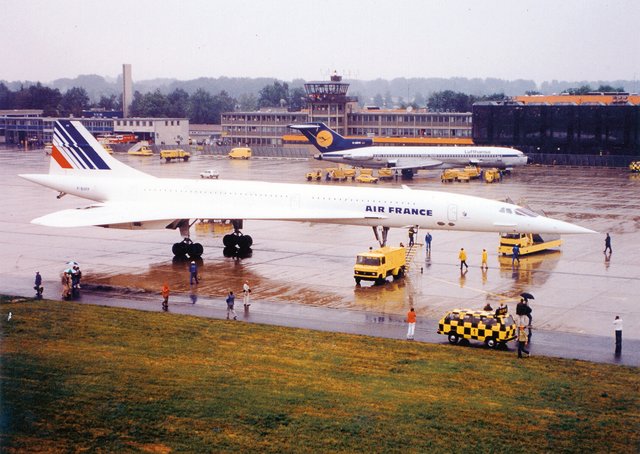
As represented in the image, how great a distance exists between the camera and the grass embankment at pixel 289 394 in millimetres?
15500

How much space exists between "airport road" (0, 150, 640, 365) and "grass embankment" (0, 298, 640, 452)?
4438 millimetres

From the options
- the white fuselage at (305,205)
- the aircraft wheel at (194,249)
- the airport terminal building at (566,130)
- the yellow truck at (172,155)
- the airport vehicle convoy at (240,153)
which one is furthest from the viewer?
the airport vehicle convoy at (240,153)

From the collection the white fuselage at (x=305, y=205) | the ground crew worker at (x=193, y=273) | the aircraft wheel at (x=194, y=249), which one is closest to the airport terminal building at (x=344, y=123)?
the white fuselage at (x=305, y=205)

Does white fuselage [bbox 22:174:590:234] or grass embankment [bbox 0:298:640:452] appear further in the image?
white fuselage [bbox 22:174:590:234]

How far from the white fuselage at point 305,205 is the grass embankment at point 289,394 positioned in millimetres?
13133

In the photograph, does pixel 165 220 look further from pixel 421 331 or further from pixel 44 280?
pixel 421 331

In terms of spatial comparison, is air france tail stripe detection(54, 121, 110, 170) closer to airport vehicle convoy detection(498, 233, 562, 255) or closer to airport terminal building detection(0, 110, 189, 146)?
airport vehicle convoy detection(498, 233, 562, 255)

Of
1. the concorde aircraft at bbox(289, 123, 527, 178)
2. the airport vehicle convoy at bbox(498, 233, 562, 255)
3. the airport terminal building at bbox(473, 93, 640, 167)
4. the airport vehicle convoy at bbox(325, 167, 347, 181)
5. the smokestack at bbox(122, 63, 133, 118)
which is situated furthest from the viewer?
the smokestack at bbox(122, 63, 133, 118)

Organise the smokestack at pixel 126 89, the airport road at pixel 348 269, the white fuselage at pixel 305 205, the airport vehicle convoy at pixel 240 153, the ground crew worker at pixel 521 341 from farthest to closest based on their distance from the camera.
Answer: the smokestack at pixel 126 89 → the airport vehicle convoy at pixel 240 153 → the white fuselage at pixel 305 205 → the airport road at pixel 348 269 → the ground crew worker at pixel 521 341

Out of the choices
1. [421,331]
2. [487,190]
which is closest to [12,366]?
[421,331]

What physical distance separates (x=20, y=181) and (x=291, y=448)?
66.9m

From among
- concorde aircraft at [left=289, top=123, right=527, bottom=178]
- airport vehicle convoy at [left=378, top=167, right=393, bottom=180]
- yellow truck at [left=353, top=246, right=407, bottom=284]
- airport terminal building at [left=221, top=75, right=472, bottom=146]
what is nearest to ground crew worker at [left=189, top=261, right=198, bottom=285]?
yellow truck at [left=353, top=246, right=407, bottom=284]

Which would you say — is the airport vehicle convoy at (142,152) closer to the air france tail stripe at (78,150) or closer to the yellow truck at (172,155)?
the yellow truck at (172,155)

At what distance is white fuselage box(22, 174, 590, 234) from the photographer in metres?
36.5
